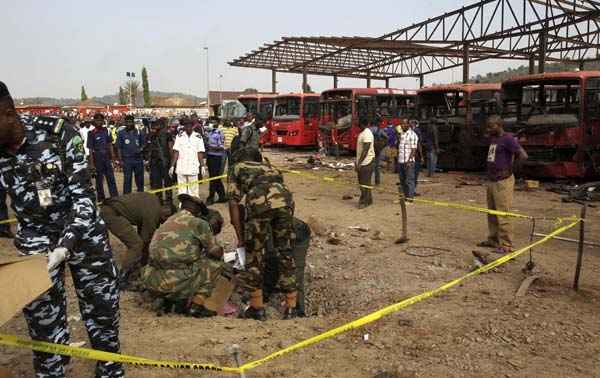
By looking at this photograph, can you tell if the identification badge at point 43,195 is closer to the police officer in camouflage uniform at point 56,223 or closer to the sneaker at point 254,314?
the police officer in camouflage uniform at point 56,223

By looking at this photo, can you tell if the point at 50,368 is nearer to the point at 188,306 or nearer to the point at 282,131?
the point at 188,306

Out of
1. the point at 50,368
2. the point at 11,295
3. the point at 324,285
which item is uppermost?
the point at 11,295

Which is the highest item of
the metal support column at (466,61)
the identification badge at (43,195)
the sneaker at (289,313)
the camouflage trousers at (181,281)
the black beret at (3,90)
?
the metal support column at (466,61)

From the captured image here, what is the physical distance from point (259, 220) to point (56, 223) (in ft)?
7.38

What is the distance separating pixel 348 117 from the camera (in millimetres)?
18578

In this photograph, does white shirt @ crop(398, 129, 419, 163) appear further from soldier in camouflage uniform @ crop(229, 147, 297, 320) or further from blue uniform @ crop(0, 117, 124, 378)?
blue uniform @ crop(0, 117, 124, 378)

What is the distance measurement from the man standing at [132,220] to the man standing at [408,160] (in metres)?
5.25

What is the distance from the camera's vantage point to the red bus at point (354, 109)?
60.2 feet

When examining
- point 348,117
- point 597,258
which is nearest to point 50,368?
point 597,258

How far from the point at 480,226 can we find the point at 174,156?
5.12m

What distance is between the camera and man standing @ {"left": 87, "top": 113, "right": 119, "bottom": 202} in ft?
31.7

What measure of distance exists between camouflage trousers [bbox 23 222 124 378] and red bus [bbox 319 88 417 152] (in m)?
15.7

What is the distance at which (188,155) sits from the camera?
8.63 metres

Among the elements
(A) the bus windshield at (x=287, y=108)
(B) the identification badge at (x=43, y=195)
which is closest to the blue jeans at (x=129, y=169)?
(B) the identification badge at (x=43, y=195)
